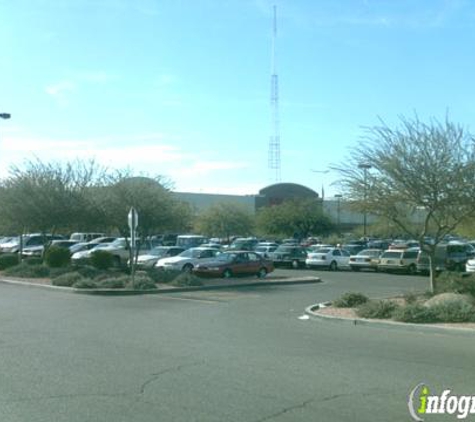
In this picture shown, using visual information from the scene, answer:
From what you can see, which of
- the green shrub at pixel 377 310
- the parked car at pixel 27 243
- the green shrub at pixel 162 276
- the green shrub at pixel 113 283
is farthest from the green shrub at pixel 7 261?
the green shrub at pixel 377 310

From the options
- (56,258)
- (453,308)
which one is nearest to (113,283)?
(56,258)

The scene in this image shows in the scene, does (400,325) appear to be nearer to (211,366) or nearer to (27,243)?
(211,366)

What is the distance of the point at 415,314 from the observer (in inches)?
605

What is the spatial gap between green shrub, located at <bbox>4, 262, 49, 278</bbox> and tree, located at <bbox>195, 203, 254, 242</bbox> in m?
A: 44.8

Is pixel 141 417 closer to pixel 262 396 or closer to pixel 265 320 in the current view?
pixel 262 396

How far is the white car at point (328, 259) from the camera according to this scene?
141 feet

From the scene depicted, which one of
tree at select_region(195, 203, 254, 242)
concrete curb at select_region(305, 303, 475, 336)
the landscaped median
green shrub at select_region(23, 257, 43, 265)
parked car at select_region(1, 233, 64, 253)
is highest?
tree at select_region(195, 203, 254, 242)

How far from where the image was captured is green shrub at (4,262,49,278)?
31078 mm

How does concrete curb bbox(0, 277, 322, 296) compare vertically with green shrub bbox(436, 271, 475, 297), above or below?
below

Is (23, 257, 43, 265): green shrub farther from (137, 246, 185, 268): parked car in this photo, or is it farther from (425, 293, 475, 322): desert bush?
(425, 293, 475, 322): desert bush

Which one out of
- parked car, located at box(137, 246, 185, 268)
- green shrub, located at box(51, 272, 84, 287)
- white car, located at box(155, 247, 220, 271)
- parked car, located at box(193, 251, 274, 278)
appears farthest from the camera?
parked car, located at box(137, 246, 185, 268)

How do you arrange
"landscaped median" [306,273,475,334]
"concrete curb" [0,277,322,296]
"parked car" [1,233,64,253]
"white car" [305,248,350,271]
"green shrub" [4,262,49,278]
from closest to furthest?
"landscaped median" [306,273,475,334] → "concrete curb" [0,277,322,296] → "green shrub" [4,262,49,278] → "white car" [305,248,350,271] → "parked car" [1,233,64,253]

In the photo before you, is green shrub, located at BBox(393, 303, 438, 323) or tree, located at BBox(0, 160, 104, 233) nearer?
green shrub, located at BBox(393, 303, 438, 323)

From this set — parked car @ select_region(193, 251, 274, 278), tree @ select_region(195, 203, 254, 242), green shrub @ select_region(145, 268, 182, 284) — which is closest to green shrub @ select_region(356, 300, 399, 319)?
green shrub @ select_region(145, 268, 182, 284)
